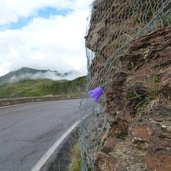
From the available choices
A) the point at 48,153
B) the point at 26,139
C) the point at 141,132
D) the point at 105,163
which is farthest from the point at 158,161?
the point at 26,139

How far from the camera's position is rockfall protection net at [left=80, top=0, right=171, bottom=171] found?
4402 mm

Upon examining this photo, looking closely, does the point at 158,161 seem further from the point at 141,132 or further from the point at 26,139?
the point at 26,139

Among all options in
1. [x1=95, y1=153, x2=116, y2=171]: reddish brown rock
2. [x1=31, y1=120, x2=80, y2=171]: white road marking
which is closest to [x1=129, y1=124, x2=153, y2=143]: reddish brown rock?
[x1=95, y1=153, x2=116, y2=171]: reddish brown rock

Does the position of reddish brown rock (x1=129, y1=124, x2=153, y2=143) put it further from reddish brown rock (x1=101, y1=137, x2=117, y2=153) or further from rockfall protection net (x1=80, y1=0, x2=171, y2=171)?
rockfall protection net (x1=80, y1=0, x2=171, y2=171)

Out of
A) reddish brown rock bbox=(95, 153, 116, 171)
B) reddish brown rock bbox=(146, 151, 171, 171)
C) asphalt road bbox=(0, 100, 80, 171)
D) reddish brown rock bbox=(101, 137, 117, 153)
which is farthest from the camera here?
asphalt road bbox=(0, 100, 80, 171)

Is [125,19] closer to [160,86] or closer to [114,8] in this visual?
[114,8]

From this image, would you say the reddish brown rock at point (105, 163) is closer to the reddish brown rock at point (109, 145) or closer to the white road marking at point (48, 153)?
the reddish brown rock at point (109, 145)

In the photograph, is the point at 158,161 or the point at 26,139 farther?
the point at 26,139

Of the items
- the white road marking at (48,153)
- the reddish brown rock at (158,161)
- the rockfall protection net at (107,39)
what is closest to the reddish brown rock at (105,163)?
the rockfall protection net at (107,39)

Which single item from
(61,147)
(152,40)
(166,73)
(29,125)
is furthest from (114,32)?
(29,125)

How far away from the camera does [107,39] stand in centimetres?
555

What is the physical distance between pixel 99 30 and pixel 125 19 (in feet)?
2.12

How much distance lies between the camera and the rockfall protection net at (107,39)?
4.40 meters

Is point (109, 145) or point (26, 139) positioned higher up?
point (109, 145)
